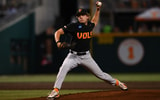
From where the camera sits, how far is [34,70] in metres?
22.1

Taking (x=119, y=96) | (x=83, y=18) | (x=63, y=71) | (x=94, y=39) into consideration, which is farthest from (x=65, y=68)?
(x=94, y=39)

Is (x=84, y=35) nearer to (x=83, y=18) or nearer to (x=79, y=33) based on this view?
(x=79, y=33)

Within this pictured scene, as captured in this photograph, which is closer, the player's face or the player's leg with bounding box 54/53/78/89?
the player's leg with bounding box 54/53/78/89

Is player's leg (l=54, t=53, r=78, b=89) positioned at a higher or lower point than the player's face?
lower

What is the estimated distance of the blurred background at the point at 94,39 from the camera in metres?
20.4

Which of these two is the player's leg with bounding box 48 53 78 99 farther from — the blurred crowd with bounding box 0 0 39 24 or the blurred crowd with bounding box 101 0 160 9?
the blurred crowd with bounding box 101 0 160 9

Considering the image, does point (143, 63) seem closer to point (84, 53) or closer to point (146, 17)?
point (146, 17)

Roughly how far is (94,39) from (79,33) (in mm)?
11692

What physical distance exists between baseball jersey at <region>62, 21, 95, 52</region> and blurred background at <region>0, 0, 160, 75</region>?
421 inches

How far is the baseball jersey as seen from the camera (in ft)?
28.7

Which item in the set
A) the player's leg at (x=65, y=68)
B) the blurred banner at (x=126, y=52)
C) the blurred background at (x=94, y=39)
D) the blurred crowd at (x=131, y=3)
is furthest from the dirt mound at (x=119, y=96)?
the blurred crowd at (x=131, y=3)

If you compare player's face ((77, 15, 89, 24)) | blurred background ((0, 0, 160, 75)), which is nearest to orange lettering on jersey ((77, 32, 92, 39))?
player's face ((77, 15, 89, 24))

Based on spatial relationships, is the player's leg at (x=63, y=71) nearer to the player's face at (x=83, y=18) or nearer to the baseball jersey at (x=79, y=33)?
the baseball jersey at (x=79, y=33)

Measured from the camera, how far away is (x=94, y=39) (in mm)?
20453
